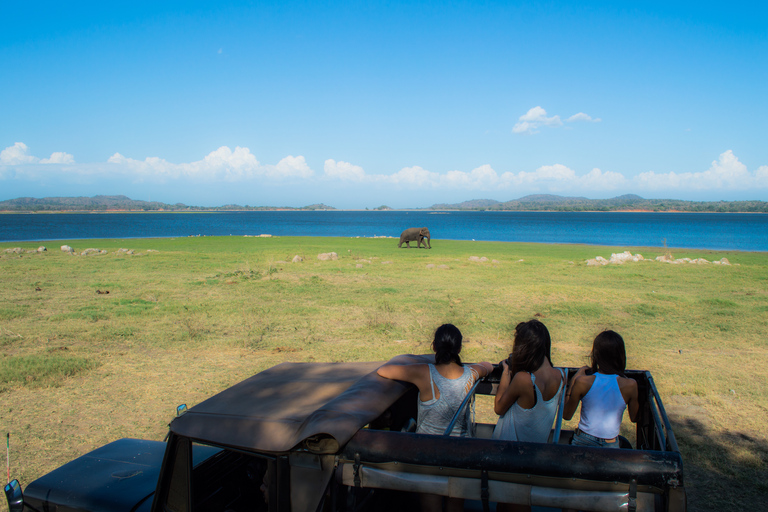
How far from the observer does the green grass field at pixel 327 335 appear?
633cm

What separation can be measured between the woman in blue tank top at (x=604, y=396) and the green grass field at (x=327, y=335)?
6.93ft

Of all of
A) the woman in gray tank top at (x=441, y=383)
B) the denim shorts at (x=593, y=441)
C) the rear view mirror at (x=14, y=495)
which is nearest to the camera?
the rear view mirror at (x=14, y=495)

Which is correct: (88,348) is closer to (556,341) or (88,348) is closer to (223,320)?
(223,320)

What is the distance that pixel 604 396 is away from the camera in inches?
141

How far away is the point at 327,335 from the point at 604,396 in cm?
772

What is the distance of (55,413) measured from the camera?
6898 mm

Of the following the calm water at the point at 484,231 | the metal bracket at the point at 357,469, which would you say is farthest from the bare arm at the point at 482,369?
the calm water at the point at 484,231

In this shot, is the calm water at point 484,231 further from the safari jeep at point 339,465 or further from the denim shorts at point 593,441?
the safari jeep at point 339,465

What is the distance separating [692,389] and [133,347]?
10.1 metres

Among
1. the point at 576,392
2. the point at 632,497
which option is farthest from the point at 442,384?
the point at 632,497

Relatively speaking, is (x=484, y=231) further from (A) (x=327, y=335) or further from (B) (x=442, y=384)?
(B) (x=442, y=384)

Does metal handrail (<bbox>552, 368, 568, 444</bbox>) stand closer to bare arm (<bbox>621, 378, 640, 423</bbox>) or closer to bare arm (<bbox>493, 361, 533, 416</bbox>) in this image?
bare arm (<bbox>493, 361, 533, 416</bbox>)

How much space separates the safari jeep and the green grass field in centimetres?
299

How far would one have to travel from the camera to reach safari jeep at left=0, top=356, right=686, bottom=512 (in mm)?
2061
